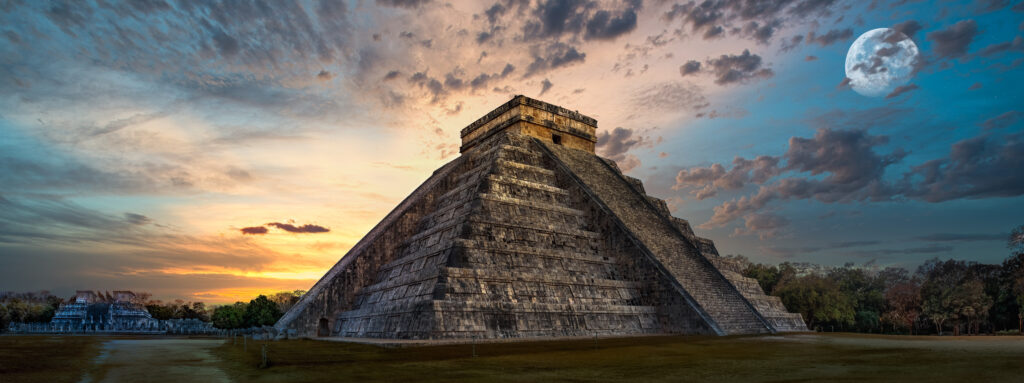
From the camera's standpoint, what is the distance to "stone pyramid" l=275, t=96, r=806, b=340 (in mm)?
20109

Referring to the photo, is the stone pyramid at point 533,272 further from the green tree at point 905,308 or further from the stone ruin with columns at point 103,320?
the stone ruin with columns at point 103,320

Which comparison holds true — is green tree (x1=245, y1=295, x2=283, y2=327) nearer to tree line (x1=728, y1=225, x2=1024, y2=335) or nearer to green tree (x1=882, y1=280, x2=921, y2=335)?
tree line (x1=728, y1=225, x2=1024, y2=335)

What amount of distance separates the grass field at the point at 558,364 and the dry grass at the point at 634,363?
0.02 metres

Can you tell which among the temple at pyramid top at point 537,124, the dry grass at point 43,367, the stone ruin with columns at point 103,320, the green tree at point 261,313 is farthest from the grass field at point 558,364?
the stone ruin with columns at point 103,320

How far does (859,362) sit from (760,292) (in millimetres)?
15333

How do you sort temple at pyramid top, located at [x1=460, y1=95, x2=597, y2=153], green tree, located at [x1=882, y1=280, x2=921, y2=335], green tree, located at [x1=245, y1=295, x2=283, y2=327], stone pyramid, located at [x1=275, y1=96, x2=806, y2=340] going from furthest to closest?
green tree, located at [x1=245, y1=295, x2=283, y2=327] < green tree, located at [x1=882, y1=280, x2=921, y2=335] < temple at pyramid top, located at [x1=460, y1=95, x2=597, y2=153] < stone pyramid, located at [x1=275, y1=96, x2=806, y2=340]

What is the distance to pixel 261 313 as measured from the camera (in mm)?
47406

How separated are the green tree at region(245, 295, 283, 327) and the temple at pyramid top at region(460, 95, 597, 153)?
22.2 metres

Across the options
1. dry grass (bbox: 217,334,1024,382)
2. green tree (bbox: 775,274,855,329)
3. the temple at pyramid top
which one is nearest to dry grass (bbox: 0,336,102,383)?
dry grass (bbox: 217,334,1024,382)

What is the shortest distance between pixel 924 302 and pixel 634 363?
43.2 meters

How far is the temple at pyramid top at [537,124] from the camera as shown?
3466cm

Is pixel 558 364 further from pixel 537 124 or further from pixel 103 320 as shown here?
pixel 103 320

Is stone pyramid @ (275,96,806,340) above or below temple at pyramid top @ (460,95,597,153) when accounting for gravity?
below

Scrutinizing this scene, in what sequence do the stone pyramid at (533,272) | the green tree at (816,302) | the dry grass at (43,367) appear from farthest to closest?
the green tree at (816,302)
the stone pyramid at (533,272)
the dry grass at (43,367)
